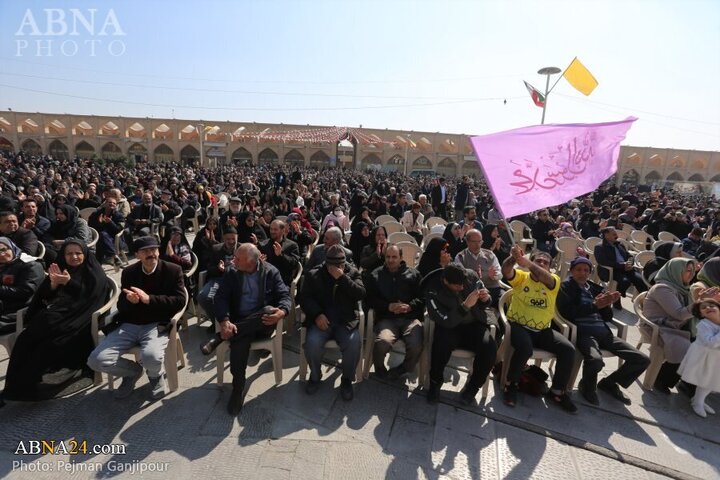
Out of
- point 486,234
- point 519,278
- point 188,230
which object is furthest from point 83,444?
point 188,230

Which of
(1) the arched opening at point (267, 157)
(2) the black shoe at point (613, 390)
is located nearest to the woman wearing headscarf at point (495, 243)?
(2) the black shoe at point (613, 390)

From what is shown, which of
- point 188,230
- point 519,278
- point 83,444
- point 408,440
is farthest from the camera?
point 188,230

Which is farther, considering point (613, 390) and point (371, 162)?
point (371, 162)

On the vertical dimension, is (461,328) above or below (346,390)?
above

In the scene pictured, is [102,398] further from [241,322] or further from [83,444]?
[241,322]

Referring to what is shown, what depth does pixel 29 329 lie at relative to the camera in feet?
8.55

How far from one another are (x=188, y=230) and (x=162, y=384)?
268 inches

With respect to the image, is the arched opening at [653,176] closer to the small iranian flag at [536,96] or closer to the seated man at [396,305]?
the small iranian flag at [536,96]

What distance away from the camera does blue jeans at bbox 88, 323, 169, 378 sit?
2.62m

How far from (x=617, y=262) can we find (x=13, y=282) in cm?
686

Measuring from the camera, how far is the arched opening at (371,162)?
48.9m

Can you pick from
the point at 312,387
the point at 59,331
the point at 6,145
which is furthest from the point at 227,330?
the point at 6,145

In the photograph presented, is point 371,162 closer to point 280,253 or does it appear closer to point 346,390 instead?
point 280,253

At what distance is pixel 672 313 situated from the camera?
3176 mm
